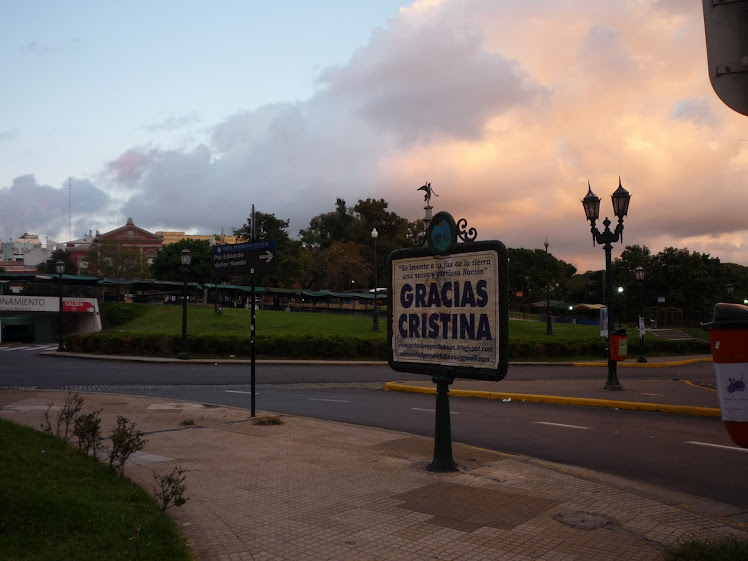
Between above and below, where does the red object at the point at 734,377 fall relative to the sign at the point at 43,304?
below

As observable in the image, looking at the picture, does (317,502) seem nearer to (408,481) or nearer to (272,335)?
(408,481)

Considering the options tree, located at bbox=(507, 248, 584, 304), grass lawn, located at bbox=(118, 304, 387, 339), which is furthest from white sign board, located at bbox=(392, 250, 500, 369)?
tree, located at bbox=(507, 248, 584, 304)

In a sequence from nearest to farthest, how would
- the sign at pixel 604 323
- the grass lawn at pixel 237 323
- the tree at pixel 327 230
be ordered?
the sign at pixel 604 323 < the grass lawn at pixel 237 323 < the tree at pixel 327 230

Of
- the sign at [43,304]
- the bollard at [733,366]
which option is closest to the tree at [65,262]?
the sign at [43,304]

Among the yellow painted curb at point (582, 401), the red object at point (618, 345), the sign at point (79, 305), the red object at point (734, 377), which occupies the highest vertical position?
the sign at point (79, 305)

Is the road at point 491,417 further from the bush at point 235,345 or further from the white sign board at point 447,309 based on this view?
the bush at point 235,345

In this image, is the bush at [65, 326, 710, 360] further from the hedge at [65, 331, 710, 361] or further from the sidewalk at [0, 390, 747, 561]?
the sidewalk at [0, 390, 747, 561]

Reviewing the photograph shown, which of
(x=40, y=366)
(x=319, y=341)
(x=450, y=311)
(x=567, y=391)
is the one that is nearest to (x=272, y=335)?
(x=319, y=341)

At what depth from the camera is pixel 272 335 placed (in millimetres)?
33125

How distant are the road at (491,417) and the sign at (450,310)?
1796mm

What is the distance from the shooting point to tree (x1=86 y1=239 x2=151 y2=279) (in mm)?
78625

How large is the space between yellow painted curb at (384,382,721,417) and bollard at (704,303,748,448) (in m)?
10.5

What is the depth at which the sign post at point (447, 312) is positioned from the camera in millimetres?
7852

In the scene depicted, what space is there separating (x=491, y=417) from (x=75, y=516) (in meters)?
10.2
